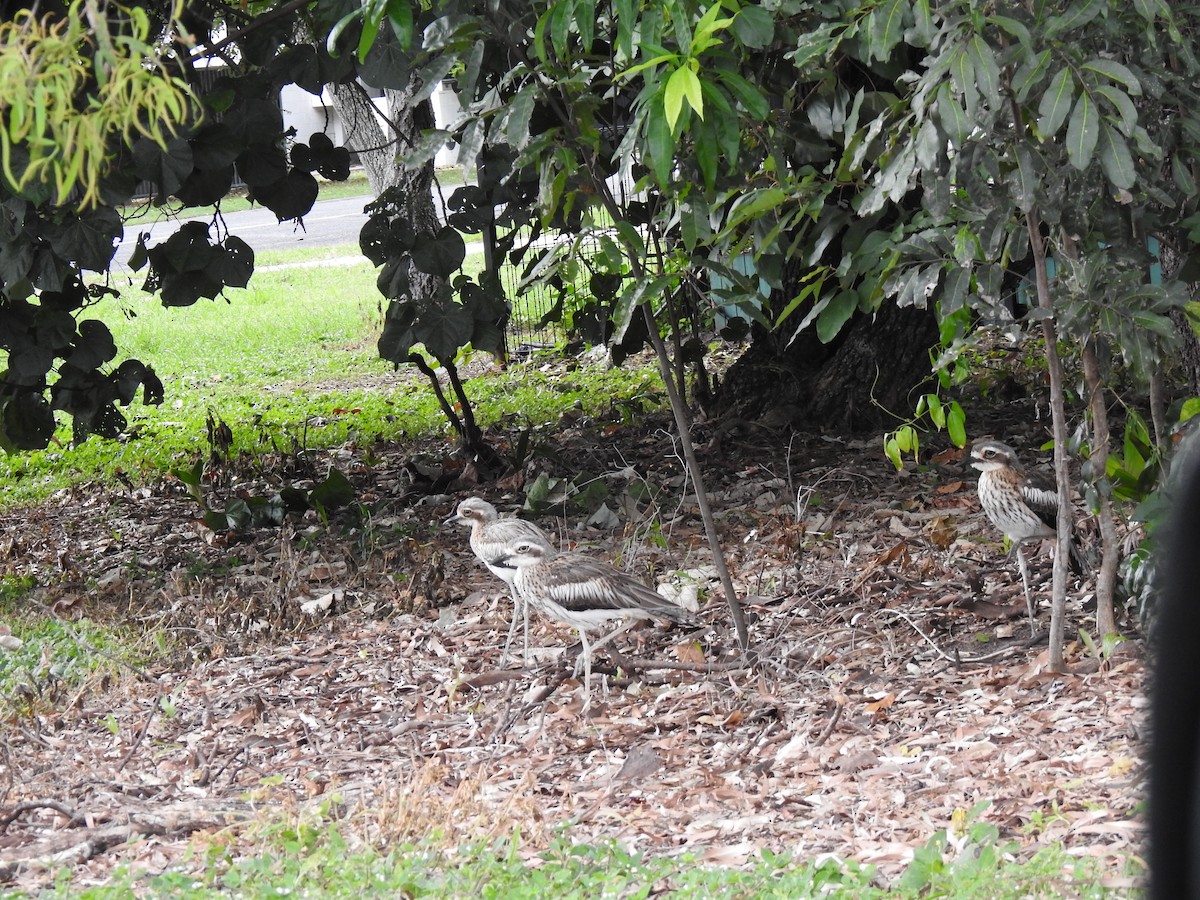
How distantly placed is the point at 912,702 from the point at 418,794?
6.07ft

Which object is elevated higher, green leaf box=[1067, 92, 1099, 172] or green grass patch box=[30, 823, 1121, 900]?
green leaf box=[1067, 92, 1099, 172]

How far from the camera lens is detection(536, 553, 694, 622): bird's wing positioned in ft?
17.3

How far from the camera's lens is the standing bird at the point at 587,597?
5.27m

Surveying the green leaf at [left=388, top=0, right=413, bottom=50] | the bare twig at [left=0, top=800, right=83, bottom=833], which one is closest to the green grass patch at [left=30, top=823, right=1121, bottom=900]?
the bare twig at [left=0, top=800, right=83, bottom=833]

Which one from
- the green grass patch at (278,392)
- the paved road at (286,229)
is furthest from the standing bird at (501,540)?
the paved road at (286,229)

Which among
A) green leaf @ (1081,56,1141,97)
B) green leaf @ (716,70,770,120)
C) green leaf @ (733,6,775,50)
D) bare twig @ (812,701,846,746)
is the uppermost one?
green leaf @ (733,6,775,50)

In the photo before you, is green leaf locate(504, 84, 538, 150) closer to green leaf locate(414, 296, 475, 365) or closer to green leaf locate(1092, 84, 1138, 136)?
green leaf locate(1092, 84, 1138, 136)

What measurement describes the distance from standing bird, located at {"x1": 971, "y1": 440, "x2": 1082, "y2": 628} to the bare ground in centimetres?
35

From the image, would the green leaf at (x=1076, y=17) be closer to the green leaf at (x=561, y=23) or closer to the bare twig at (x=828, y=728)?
the green leaf at (x=561, y=23)

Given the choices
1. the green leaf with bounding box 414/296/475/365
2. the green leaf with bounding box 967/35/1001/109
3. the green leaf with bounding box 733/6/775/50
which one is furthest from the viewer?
the green leaf with bounding box 414/296/475/365

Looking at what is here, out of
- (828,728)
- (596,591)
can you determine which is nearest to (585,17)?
(596,591)

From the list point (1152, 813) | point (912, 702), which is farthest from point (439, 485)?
point (1152, 813)

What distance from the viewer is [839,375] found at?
29.2ft

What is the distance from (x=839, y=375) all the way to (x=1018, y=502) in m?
3.67
